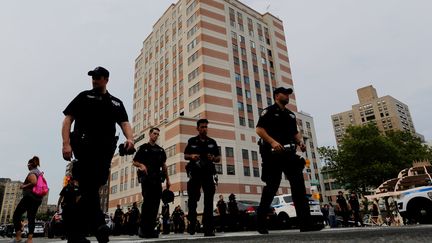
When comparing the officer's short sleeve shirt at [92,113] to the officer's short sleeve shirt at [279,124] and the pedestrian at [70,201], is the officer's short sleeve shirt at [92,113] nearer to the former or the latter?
the pedestrian at [70,201]

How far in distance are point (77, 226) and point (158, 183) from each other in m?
2.28

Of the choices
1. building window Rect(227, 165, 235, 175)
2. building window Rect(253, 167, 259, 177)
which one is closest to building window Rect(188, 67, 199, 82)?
building window Rect(227, 165, 235, 175)

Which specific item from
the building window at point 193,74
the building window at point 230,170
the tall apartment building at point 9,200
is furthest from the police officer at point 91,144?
the tall apartment building at point 9,200

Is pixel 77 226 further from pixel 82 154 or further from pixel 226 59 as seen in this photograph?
pixel 226 59

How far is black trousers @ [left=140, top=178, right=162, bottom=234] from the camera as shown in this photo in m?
4.88

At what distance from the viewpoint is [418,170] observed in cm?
1404

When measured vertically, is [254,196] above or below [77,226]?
above

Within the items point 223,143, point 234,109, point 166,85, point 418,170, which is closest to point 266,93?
point 234,109

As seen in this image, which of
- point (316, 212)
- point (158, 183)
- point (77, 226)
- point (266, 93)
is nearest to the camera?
point (77, 226)

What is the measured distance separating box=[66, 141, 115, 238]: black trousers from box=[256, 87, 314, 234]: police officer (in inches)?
84.7

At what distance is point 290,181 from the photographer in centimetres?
417

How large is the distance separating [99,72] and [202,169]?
2.62 meters

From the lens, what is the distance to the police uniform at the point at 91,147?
302 centimetres

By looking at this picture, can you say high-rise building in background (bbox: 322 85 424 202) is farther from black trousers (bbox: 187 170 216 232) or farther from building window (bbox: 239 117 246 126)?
black trousers (bbox: 187 170 216 232)
